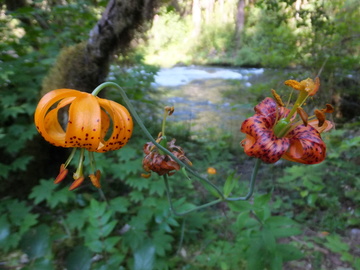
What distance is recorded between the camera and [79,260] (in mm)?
963

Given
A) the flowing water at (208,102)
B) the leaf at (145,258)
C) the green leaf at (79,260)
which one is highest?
the green leaf at (79,260)

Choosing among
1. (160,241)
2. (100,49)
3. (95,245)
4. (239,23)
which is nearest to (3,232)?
(95,245)

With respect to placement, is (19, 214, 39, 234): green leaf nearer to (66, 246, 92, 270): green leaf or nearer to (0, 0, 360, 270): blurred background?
(0, 0, 360, 270): blurred background

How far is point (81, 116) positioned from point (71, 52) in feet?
5.44

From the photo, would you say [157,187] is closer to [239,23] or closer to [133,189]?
[133,189]

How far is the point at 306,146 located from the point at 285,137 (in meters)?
0.08

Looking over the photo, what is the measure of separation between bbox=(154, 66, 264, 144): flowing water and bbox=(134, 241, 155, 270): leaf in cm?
175

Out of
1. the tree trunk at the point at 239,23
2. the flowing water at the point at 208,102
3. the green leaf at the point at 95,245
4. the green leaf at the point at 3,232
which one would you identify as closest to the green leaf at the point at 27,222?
the green leaf at the point at 95,245

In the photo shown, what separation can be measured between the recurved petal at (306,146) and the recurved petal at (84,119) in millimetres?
564

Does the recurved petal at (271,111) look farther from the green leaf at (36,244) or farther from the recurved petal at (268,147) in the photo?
the green leaf at (36,244)

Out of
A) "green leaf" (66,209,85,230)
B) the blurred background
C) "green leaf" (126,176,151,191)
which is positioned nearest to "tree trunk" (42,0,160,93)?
the blurred background

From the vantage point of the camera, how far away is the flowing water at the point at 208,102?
4.11 meters

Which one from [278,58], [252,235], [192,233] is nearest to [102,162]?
[192,233]

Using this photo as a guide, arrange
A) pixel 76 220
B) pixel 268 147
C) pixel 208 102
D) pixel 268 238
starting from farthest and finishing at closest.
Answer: pixel 208 102 < pixel 76 220 < pixel 268 238 < pixel 268 147
